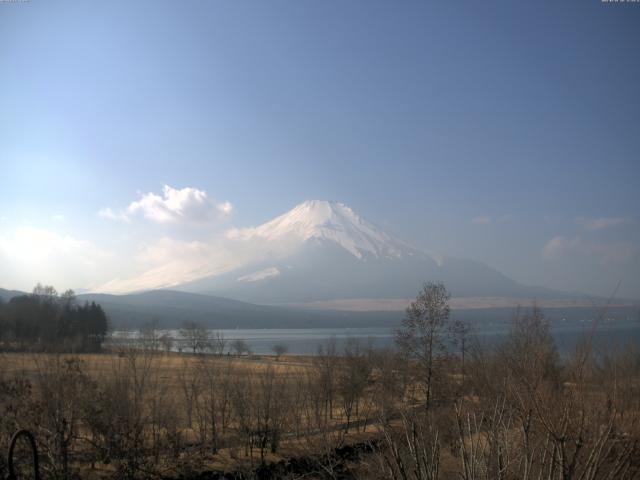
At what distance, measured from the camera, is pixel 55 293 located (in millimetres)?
100875

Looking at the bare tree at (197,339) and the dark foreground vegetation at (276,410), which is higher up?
the dark foreground vegetation at (276,410)

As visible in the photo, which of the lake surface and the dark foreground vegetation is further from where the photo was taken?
the dark foreground vegetation

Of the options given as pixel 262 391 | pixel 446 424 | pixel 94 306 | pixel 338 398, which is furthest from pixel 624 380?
pixel 94 306

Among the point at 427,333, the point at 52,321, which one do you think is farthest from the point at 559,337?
the point at 52,321

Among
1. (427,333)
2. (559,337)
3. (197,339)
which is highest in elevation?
(427,333)

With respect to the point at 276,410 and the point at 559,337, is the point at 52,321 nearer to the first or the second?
the point at 276,410

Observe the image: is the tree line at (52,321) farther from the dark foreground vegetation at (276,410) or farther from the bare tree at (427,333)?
the bare tree at (427,333)

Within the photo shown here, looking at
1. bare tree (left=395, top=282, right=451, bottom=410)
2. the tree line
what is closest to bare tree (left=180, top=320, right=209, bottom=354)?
the tree line

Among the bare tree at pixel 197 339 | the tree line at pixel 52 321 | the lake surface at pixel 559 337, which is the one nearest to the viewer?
the lake surface at pixel 559 337

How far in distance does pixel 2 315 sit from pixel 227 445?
5678 centimetres

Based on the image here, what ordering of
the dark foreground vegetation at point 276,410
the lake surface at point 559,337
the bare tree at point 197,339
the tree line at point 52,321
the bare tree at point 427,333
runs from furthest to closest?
A: 1. the bare tree at point 197,339
2. the tree line at point 52,321
3. the bare tree at point 427,333
4. the dark foreground vegetation at point 276,410
5. the lake surface at point 559,337

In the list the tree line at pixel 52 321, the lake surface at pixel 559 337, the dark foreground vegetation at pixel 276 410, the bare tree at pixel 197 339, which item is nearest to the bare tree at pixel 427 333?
the dark foreground vegetation at pixel 276 410

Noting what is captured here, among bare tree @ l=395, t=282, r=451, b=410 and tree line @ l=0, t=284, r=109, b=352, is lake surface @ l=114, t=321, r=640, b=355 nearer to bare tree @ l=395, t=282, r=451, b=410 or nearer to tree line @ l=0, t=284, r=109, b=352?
bare tree @ l=395, t=282, r=451, b=410

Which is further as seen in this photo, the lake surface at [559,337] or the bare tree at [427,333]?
the bare tree at [427,333]
